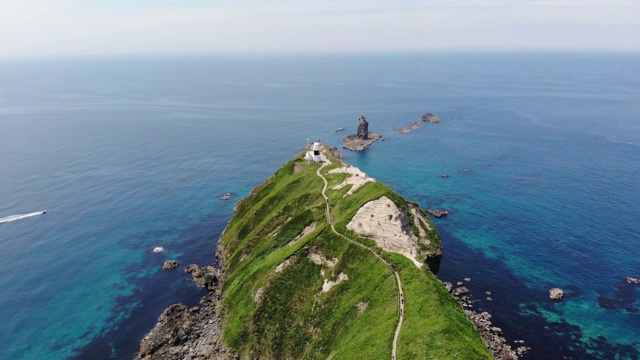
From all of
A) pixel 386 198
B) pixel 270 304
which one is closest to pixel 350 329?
pixel 270 304

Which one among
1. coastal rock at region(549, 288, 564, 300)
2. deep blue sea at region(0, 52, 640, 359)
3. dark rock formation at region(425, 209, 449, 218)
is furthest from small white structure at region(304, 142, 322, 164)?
coastal rock at region(549, 288, 564, 300)

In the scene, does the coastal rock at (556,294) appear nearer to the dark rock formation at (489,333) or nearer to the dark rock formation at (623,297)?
the dark rock formation at (623,297)

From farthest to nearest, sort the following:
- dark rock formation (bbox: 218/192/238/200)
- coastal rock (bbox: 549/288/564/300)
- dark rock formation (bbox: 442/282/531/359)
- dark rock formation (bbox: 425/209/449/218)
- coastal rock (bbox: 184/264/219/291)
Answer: dark rock formation (bbox: 218/192/238/200), dark rock formation (bbox: 425/209/449/218), coastal rock (bbox: 184/264/219/291), coastal rock (bbox: 549/288/564/300), dark rock formation (bbox: 442/282/531/359)

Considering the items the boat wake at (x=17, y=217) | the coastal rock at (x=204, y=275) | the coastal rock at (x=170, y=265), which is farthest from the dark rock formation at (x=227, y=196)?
the boat wake at (x=17, y=217)

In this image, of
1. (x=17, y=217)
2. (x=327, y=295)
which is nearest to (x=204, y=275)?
(x=327, y=295)

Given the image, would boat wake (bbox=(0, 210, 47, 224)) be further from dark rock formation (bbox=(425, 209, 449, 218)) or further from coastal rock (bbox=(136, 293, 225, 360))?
dark rock formation (bbox=(425, 209, 449, 218))

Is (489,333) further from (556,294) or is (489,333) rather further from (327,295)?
(327,295)
